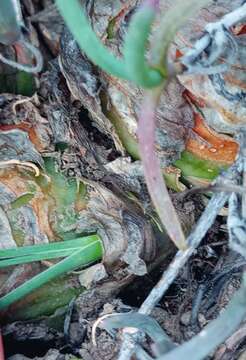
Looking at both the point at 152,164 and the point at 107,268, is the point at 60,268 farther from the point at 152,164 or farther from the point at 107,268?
the point at 152,164

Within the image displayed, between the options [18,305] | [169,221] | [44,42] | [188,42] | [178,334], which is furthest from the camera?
[44,42]

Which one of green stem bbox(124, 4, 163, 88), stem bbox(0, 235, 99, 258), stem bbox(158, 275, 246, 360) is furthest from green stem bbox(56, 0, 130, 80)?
stem bbox(0, 235, 99, 258)

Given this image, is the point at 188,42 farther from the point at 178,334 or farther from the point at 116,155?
the point at 178,334

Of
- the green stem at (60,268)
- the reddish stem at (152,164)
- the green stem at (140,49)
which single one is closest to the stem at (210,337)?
the reddish stem at (152,164)

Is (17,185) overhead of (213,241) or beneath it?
overhead

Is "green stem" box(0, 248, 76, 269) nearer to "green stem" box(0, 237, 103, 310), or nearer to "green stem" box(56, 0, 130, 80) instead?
"green stem" box(0, 237, 103, 310)

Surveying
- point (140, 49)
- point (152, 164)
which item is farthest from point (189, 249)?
point (140, 49)

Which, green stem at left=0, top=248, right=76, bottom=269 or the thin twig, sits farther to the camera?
green stem at left=0, top=248, right=76, bottom=269

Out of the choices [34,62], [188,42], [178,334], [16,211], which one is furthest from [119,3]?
[178,334]

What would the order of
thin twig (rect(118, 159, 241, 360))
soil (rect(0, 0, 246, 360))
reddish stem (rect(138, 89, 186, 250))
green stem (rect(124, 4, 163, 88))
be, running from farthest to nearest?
soil (rect(0, 0, 246, 360)) → thin twig (rect(118, 159, 241, 360)) → reddish stem (rect(138, 89, 186, 250)) → green stem (rect(124, 4, 163, 88))

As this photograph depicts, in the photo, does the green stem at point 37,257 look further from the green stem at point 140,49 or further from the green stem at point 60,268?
the green stem at point 140,49

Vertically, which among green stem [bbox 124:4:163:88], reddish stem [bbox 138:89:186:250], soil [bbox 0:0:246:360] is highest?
green stem [bbox 124:4:163:88]
